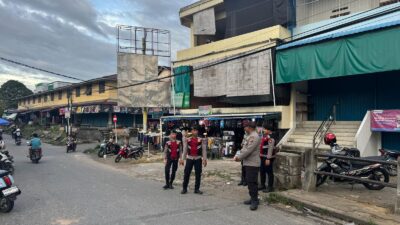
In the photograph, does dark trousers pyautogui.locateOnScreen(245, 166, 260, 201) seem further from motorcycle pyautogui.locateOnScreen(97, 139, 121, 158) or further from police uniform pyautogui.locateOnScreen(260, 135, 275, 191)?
motorcycle pyautogui.locateOnScreen(97, 139, 121, 158)

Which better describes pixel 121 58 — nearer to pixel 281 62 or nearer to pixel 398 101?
pixel 281 62

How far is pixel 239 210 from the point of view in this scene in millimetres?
7238

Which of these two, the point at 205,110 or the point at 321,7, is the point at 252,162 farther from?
the point at 205,110

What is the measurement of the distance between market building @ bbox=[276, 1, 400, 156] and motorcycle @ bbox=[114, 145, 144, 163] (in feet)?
25.9

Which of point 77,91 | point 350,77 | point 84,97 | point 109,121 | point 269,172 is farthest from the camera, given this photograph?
point 77,91

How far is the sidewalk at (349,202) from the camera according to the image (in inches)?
252

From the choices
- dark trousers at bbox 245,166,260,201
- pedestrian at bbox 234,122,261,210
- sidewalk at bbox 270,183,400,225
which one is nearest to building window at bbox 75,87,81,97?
sidewalk at bbox 270,183,400,225

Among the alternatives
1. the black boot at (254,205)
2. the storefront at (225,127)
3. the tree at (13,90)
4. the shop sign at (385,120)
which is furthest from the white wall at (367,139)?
the tree at (13,90)

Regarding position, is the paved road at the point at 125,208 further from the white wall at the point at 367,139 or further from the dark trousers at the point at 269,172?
the white wall at the point at 367,139

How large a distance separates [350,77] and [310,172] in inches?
411

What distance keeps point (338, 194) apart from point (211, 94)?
1460 centimetres

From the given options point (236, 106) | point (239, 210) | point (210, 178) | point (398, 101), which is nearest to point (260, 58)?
point (236, 106)

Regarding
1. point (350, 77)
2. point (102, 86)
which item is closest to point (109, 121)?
point (102, 86)

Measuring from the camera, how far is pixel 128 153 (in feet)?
62.4
